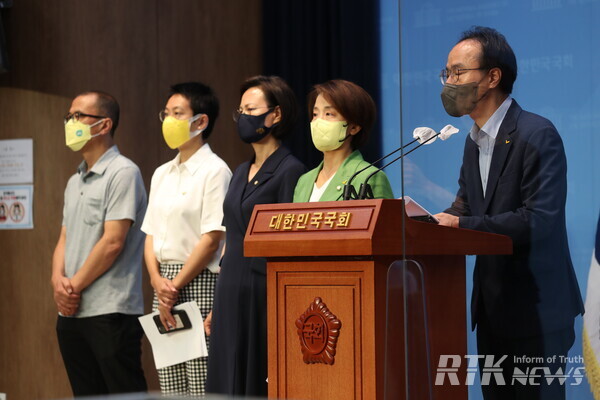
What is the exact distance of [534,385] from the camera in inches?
75.4

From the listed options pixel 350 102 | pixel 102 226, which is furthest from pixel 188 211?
pixel 350 102

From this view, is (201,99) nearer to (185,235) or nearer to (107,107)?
(107,107)

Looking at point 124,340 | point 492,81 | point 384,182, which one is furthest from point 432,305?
point 124,340

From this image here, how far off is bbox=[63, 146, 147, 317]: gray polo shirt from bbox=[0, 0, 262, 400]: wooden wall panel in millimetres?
1178

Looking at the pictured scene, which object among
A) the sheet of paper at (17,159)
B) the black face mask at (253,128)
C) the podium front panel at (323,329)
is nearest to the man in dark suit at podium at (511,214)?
the podium front panel at (323,329)

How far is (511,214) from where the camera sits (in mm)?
1920

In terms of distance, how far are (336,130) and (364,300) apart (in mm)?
986

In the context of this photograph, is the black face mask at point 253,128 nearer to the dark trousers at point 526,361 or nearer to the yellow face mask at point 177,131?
the yellow face mask at point 177,131

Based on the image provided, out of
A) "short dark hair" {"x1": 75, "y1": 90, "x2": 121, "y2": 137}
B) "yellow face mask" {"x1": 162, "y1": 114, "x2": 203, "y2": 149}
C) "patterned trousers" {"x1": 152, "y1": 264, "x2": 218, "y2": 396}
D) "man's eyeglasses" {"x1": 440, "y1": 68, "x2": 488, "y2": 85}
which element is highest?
"short dark hair" {"x1": 75, "y1": 90, "x2": 121, "y2": 137}

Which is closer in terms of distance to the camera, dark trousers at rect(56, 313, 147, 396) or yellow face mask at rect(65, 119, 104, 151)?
dark trousers at rect(56, 313, 147, 396)

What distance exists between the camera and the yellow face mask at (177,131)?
381cm

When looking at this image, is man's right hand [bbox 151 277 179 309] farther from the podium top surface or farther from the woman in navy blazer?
the podium top surface

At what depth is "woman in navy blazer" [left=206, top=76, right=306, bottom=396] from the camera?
307 cm

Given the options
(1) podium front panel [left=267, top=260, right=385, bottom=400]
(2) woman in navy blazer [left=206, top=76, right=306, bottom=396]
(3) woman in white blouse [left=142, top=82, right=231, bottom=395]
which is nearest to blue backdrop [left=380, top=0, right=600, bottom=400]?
(1) podium front panel [left=267, top=260, right=385, bottom=400]
